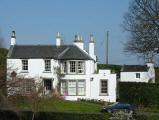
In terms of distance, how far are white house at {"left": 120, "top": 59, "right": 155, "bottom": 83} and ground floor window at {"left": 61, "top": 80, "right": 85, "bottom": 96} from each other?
2050cm

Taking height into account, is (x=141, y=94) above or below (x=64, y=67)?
below

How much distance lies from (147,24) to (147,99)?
433 inches

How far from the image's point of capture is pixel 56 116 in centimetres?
2992

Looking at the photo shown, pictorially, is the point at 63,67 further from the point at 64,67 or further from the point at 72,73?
the point at 72,73

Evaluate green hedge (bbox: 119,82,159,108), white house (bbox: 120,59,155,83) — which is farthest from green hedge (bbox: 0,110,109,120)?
white house (bbox: 120,59,155,83)

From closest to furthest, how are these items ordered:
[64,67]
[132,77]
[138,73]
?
[64,67] → [138,73] → [132,77]

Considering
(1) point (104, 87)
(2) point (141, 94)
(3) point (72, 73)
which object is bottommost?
(2) point (141, 94)

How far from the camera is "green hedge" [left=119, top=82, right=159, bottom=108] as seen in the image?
41.4m

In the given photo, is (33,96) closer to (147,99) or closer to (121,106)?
(121,106)

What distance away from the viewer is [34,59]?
153 feet

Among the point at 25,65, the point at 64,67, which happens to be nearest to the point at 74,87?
the point at 64,67

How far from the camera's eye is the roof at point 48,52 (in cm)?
4625

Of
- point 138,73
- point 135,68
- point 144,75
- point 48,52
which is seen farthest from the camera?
point 135,68

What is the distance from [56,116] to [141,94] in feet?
51.4
